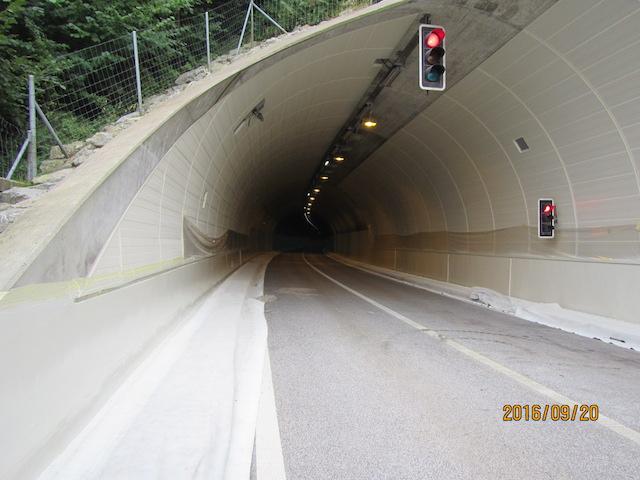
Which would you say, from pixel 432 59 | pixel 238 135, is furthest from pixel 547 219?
pixel 238 135

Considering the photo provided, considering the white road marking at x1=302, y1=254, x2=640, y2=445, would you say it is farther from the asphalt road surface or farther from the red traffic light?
the red traffic light

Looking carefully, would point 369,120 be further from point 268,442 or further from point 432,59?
point 268,442

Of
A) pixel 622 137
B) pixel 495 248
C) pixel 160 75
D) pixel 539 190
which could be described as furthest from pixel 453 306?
pixel 160 75

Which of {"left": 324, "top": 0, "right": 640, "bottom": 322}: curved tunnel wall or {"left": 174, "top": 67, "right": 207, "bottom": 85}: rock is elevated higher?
{"left": 174, "top": 67, "right": 207, "bottom": 85}: rock

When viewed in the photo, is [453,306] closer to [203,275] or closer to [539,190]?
[539,190]

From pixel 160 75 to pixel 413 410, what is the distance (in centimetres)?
846

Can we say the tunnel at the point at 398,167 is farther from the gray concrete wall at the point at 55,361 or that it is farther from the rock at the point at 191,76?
the rock at the point at 191,76

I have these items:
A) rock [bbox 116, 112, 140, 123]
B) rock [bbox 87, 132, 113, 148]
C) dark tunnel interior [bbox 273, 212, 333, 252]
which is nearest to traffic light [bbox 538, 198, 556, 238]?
rock [bbox 116, 112, 140, 123]

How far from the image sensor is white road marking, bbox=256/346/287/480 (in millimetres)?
2854

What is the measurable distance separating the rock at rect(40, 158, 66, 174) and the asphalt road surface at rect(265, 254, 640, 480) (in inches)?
162

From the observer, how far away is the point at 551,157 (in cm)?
950

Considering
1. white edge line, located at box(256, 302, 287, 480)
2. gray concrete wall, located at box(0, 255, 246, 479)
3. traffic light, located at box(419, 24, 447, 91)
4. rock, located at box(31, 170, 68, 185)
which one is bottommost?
white edge line, located at box(256, 302, 287, 480)

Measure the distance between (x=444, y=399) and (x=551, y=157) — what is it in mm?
7398
